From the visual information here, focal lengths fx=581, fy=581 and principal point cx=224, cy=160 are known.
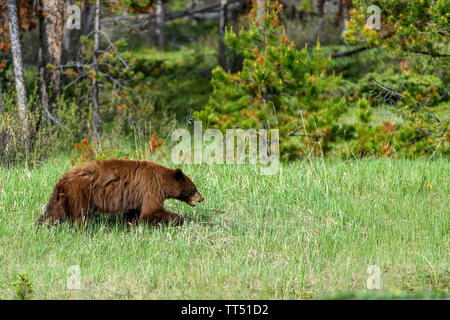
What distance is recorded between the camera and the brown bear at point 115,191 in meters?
6.06

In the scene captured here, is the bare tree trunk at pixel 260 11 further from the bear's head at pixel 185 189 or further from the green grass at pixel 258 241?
the bear's head at pixel 185 189

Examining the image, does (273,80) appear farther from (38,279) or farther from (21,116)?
(38,279)

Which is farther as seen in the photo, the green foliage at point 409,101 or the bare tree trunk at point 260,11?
the bare tree trunk at point 260,11

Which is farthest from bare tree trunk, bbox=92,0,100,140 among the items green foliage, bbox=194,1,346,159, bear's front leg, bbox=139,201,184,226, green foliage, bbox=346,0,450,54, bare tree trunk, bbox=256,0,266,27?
bear's front leg, bbox=139,201,184,226

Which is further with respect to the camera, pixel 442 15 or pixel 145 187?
pixel 442 15

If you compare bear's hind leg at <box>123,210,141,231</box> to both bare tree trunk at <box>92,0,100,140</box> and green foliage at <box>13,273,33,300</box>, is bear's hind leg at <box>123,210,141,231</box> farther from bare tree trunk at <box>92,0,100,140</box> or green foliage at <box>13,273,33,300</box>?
bare tree trunk at <box>92,0,100,140</box>

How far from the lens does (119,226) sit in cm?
664

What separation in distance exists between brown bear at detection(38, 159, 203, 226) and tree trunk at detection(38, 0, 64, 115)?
642 centimetres

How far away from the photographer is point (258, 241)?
19.9 ft

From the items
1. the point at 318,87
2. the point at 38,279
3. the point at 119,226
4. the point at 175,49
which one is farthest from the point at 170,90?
the point at 38,279

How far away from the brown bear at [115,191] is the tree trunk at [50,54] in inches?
253

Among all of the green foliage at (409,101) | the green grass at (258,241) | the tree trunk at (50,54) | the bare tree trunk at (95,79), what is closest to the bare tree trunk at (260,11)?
the green foliage at (409,101)

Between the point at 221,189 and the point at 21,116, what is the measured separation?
15.3 feet

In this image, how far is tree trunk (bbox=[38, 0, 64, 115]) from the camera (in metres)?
12.1
